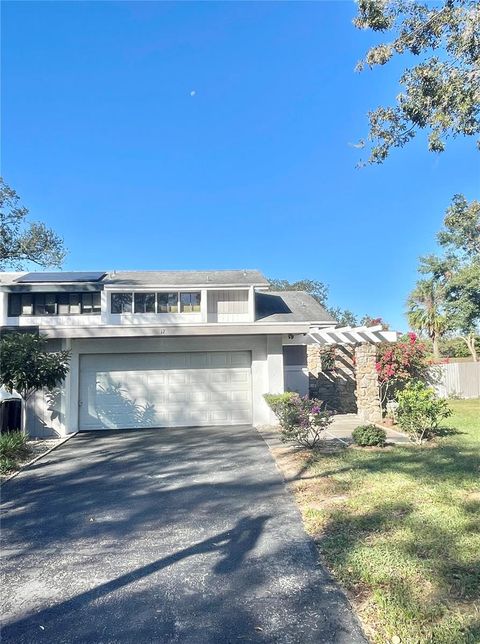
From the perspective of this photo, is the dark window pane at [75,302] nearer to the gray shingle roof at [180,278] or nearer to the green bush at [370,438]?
the gray shingle roof at [180,278]

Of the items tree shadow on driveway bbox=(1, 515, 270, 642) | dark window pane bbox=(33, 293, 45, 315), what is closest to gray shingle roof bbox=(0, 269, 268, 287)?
dark window pane bbox=(33, 293, 45, 315)

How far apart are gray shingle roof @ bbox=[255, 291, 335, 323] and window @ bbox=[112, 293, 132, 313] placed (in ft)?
16.5

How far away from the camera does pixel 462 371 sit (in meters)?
18.4

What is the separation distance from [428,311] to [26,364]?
28734 millimetres

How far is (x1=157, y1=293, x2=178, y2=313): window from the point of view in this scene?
14.9 metres

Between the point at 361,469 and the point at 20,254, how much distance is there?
22.1 meters

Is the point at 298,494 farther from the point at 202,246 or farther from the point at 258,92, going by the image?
the point at 202,246

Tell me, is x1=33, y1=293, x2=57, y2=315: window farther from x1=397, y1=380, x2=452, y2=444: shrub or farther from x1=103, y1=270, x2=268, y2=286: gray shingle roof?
x1=397, y1=380, x2=452, y2=444: shrub

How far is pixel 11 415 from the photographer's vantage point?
10492mm

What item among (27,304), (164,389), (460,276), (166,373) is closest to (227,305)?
(166,373)

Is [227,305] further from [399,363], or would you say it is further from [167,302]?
[399,363]

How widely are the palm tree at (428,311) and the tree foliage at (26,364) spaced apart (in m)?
26.9

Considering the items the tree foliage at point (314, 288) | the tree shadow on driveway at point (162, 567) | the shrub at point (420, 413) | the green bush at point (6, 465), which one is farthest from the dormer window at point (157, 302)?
the tree foliage at point (314, 288)

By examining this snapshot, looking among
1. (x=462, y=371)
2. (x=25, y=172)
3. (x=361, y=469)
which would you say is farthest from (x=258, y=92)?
(x=462, y=371)
